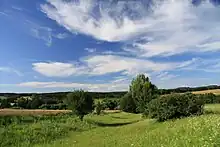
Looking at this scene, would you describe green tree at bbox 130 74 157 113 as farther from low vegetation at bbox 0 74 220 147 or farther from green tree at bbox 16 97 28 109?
green tree at bbox 16 97 28 109

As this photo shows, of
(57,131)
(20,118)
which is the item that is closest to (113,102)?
(20,118)

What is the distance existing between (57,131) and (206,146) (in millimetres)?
38363

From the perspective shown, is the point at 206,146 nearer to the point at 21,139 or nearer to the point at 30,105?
the point at 21,139

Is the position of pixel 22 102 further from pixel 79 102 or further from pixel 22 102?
pixel 79 102

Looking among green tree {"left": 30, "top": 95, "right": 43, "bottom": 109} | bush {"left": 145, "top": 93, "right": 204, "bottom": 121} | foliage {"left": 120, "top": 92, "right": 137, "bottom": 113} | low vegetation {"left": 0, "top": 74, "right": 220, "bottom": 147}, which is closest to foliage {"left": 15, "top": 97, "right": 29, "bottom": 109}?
low vegetation {"left": 0, "top": 74, "right": 220, "bottom": 147}

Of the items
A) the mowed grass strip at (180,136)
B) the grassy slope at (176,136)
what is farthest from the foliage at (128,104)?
the mowed grass strip at (180,136)

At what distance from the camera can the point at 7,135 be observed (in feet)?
135

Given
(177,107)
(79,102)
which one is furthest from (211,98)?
(177,107)

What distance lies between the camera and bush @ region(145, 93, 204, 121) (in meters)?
38.5

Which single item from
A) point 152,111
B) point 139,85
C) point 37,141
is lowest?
point 37,141

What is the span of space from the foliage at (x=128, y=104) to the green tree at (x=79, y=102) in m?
31.7

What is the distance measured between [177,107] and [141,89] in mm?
54510

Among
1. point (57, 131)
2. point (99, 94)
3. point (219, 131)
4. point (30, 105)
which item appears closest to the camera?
point (219, 131)

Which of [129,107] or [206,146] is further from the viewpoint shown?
[129,107]
